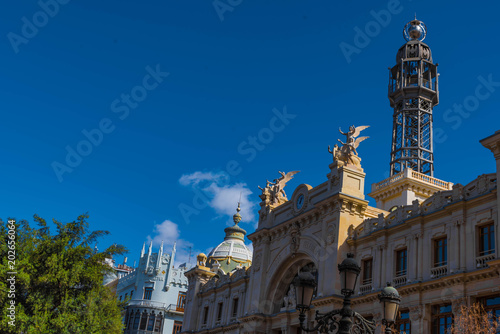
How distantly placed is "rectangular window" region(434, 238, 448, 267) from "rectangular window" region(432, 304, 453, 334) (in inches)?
80.5

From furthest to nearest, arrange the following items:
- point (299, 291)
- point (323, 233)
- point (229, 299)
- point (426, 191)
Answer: point (229, 299)
point (426, 191)
point (323, 233)
point (299, 291)

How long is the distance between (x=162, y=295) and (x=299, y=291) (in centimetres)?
5642

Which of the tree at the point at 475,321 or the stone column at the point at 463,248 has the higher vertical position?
the stone column at the point at 463,248

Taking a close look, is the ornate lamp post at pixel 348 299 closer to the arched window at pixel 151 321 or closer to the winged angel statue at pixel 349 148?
the winged angel statue at pixel 349 148

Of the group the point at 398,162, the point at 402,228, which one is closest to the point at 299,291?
the point at 402,228

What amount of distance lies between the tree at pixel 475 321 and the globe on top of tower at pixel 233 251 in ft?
118

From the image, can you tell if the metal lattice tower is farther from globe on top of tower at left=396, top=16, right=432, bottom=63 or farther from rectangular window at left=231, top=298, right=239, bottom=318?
rectangular window at left=231, top=298, right=239, bottom=318

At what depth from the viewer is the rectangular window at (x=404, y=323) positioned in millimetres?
27303

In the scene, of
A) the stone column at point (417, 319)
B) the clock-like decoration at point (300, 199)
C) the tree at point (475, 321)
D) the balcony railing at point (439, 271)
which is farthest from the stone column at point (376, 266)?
the clock-like decoration at point (300, 199)

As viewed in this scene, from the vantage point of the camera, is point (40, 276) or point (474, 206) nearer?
point (474, 206)

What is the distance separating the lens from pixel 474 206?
25.5 meters

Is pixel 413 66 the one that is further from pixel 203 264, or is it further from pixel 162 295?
pixel 162 295

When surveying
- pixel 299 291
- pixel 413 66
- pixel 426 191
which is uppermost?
pixel 413 66

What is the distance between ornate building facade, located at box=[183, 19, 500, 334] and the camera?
25.2m
